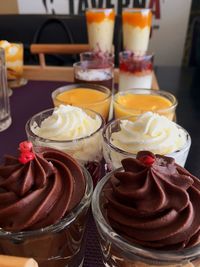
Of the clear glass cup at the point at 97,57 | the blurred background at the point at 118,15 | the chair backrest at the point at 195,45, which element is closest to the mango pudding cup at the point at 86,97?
the clear glass cup at the point at 97,57

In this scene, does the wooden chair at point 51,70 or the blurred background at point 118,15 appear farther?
the blurred background at point 118,15

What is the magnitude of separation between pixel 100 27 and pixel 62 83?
A: 1.08 ft

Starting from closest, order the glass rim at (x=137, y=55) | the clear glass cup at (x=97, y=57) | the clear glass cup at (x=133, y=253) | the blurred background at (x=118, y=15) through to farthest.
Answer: the clear glass cup at (x=133, y=253), the glass rim at (x=137, y=55), the clear glass cup at (x=97, y=57), the blurred background at (x=118, y=15)

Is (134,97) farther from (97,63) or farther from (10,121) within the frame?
(10,121)

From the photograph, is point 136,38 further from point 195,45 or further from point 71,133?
point 195,45

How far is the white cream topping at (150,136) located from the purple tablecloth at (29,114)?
20 centimetres

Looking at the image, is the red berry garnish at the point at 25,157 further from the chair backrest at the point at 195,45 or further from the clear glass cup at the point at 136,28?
the chair backrest at the point at 195,45

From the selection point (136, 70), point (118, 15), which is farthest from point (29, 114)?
point (118, 15)

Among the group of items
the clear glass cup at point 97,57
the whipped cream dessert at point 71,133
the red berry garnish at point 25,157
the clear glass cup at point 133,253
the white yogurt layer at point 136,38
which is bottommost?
the clear glass cup at point 133,253

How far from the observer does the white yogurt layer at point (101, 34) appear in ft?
4.87

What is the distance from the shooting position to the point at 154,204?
510 millimetres

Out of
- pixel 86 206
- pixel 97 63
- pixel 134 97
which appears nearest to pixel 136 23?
pixel 97 63

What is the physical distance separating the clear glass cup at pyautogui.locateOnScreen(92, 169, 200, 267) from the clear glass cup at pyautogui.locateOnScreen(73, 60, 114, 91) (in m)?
0.76

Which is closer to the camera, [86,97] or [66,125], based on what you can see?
[66,125]
